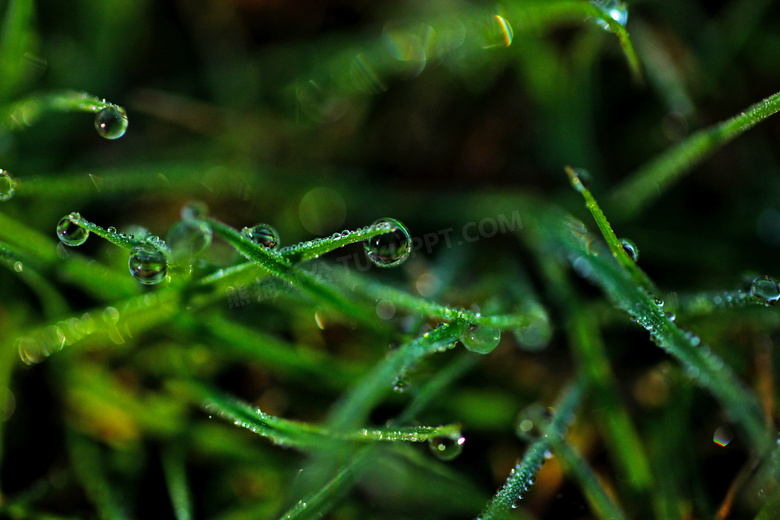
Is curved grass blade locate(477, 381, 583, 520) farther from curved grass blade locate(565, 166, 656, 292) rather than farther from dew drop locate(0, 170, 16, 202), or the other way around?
dew drop locate(0, 170, 16, 202)

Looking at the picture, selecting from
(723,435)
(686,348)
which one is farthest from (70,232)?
(723,435)

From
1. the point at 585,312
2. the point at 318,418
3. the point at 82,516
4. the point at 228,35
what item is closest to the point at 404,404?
the point at 318,418

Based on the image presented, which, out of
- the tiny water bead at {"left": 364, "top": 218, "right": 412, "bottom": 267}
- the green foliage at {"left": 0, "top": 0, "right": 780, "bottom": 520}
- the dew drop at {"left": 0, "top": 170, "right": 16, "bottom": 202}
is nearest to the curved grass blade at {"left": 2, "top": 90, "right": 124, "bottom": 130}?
the green foliage at {"left": 0, "top": 0, "right": 780, "bottom": 520}

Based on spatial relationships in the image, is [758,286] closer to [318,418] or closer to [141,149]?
[318,418]

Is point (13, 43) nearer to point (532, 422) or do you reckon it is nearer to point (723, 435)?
point (532, 422)

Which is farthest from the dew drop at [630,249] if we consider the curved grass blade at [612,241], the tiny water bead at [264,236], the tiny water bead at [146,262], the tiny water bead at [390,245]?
the tiny water bead at [146,262]

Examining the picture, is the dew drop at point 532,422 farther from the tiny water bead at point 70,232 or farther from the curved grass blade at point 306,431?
the tiny water bead at point 70,232
